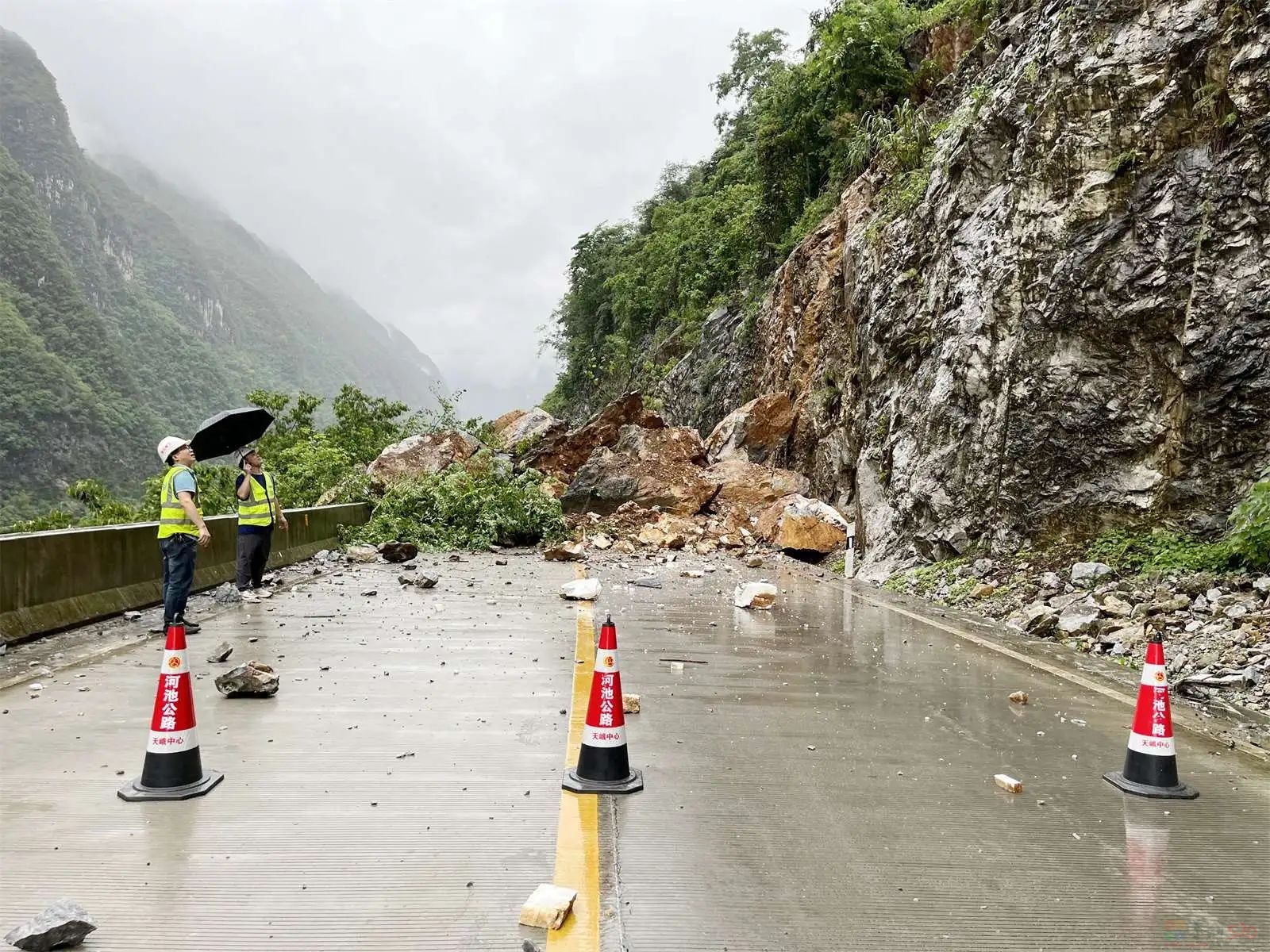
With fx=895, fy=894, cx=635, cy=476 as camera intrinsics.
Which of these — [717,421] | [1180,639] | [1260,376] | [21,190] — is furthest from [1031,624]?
[21,190]

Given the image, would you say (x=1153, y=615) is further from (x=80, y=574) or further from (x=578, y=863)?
(x=80, y=574)

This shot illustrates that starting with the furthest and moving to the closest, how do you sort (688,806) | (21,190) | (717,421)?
(21,190)
(717,421)
(688,806)

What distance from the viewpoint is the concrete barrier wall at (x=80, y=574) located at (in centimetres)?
792

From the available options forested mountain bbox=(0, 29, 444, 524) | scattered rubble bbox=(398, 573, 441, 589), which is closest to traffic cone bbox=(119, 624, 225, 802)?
scattered rubble bbox=(398, 573, 441, 589)

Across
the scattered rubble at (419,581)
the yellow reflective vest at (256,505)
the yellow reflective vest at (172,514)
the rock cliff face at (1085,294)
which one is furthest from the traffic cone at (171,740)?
the rock cliff face at (1085,294)

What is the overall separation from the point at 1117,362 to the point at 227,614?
11.1m

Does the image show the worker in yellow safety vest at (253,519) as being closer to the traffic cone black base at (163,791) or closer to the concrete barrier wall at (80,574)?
the concrete barrier wall at (80,574)

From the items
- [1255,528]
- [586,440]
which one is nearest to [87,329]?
[586,440]

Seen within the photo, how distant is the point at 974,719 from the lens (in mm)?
5863

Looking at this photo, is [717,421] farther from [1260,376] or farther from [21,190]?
[21,190]

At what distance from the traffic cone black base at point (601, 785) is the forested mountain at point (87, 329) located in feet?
94.5

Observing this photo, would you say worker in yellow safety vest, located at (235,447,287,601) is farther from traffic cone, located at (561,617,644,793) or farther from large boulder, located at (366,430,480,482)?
large boulder, located at (366,430,480,482)

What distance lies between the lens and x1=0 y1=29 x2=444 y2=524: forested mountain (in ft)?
218

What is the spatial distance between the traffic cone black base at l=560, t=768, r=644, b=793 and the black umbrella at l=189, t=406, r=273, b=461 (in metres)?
10.2
